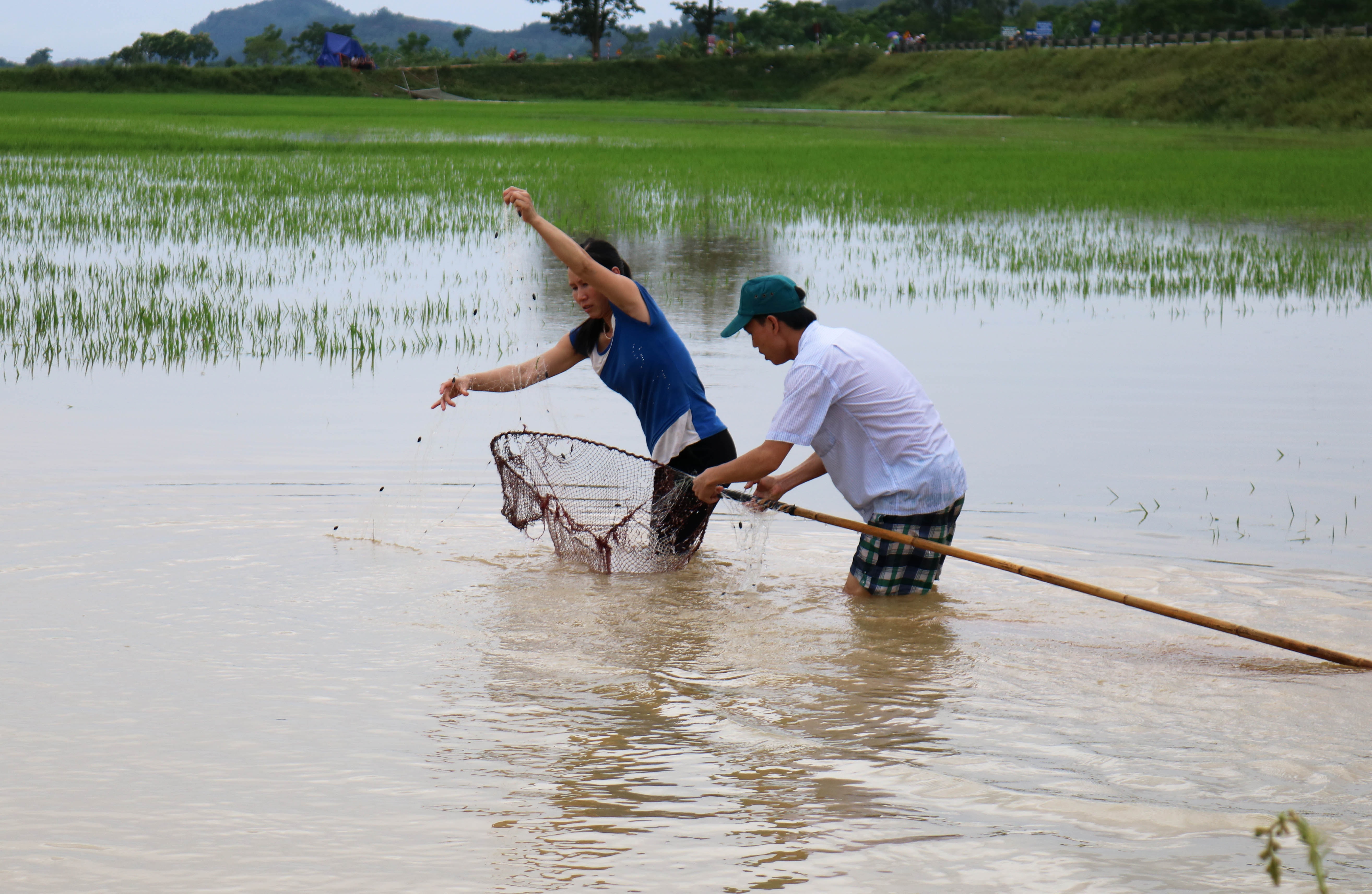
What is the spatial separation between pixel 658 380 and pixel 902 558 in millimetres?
913

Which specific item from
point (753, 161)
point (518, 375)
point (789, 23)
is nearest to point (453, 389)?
point (518, 375)

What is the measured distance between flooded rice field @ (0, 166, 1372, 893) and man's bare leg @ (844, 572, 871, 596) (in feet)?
0.20

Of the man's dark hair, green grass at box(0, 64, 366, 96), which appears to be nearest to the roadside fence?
green grass at box(0, 64, 366, 96)

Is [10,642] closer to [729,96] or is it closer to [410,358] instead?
[410,358]

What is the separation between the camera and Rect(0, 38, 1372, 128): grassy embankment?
35.8 m

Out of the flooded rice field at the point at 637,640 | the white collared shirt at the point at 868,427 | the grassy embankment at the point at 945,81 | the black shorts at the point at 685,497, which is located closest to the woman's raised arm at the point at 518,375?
the black shorts at the point at 685,497

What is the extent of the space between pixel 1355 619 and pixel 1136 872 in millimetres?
2013

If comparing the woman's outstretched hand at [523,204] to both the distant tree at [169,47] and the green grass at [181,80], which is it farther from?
the distant tree at [169,47]

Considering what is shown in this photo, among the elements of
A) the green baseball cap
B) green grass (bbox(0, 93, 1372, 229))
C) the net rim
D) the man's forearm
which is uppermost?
green grass (bbox(0, 93, 1372, 229))

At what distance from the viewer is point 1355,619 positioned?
13.7 feet

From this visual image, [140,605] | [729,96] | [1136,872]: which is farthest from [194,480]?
[729,96]

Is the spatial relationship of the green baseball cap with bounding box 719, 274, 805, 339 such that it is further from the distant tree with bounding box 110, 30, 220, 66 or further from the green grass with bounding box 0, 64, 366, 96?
the distant tree with bounding box 110, 30, 220, 66

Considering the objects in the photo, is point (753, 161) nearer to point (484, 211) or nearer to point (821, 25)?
point (484, 211)

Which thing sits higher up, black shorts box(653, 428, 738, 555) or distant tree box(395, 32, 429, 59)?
distant tree box(395, 32, 429, 59)
